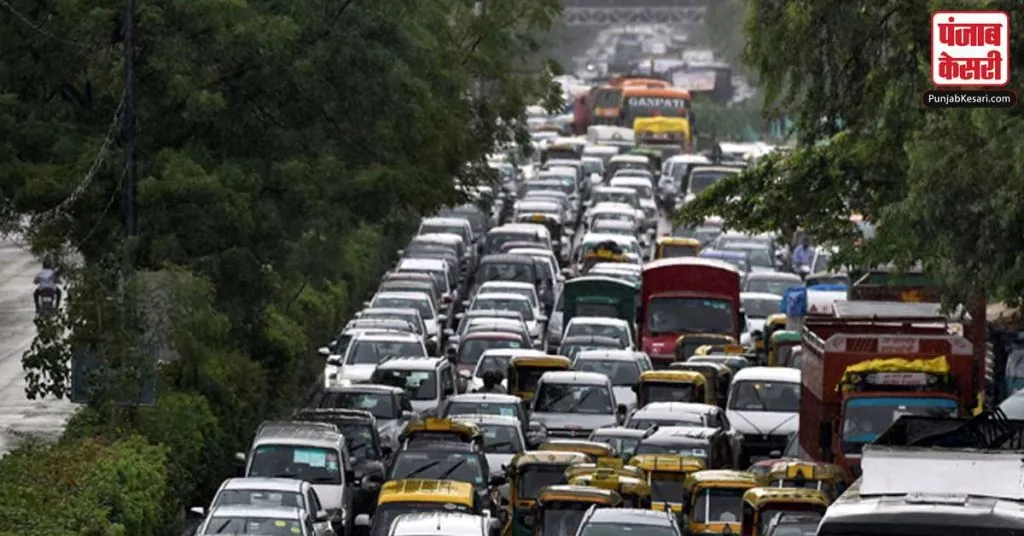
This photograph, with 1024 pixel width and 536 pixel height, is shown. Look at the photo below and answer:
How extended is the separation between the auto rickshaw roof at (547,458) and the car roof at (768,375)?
8.20m

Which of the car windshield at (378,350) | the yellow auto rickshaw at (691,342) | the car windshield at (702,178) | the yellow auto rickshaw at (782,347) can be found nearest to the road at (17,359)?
the car windshield at (378,350)

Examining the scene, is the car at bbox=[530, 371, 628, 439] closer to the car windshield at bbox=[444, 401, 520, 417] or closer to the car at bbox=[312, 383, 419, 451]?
the car windshield at bbox=[444, 401, 520, 417]

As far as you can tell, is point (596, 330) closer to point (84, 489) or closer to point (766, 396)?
point (766, 396)

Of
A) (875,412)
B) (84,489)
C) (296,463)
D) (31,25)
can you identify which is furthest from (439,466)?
(31,25)

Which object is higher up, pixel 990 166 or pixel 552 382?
pixel 990 166

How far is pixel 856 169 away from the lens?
4256cm

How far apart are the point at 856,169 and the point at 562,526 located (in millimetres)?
14437

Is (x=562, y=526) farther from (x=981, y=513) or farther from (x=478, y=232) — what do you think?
(x=478, y=232)

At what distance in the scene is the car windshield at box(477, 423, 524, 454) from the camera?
3644 cm

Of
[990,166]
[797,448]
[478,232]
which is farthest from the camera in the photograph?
[478,232]

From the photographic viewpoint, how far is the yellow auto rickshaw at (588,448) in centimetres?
3444

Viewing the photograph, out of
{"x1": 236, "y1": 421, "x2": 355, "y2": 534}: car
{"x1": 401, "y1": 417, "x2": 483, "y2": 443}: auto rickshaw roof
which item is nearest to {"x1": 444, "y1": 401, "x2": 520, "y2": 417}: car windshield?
{"x1": 401, "y1": 417, "x2": 483, "y2": 443}: auto rickshaw roof

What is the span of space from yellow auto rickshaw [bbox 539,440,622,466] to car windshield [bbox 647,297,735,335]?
588 inches

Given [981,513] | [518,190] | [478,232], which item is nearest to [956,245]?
[981,513]
